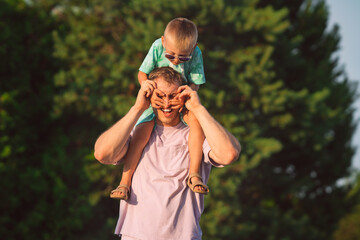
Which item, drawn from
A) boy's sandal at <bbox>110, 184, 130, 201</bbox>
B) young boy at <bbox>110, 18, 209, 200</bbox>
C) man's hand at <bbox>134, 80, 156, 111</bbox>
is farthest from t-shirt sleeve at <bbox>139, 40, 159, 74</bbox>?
boy's sandal at <bbox>110, 184, 130, 201</bbox>

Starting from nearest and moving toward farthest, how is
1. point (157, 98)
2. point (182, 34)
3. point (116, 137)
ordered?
1. point (116, 137)
2. point (157, 98)
3. point (182, 34)

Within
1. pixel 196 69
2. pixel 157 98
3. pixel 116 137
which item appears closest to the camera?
pixel 116 137

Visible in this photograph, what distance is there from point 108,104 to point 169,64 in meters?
9.87

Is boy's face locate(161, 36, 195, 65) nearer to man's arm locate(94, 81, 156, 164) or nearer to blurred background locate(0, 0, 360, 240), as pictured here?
man's arm locate(94, 81, 156, 164)

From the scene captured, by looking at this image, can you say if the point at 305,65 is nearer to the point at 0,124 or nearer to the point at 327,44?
the point at 327,44

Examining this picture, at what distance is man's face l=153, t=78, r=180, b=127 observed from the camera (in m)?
2.43

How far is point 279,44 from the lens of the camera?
14.5 meters

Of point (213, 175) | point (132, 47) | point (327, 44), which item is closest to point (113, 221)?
point (213, 175)

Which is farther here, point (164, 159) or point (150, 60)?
point (150, 60)

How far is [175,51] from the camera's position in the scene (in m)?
2.80

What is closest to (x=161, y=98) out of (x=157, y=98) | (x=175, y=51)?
(x=157, y=98)

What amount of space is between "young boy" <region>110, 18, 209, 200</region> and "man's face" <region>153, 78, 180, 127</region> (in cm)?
5

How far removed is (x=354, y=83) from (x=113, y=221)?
390 inches

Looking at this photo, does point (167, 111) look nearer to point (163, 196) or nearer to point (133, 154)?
point (133, 154)
